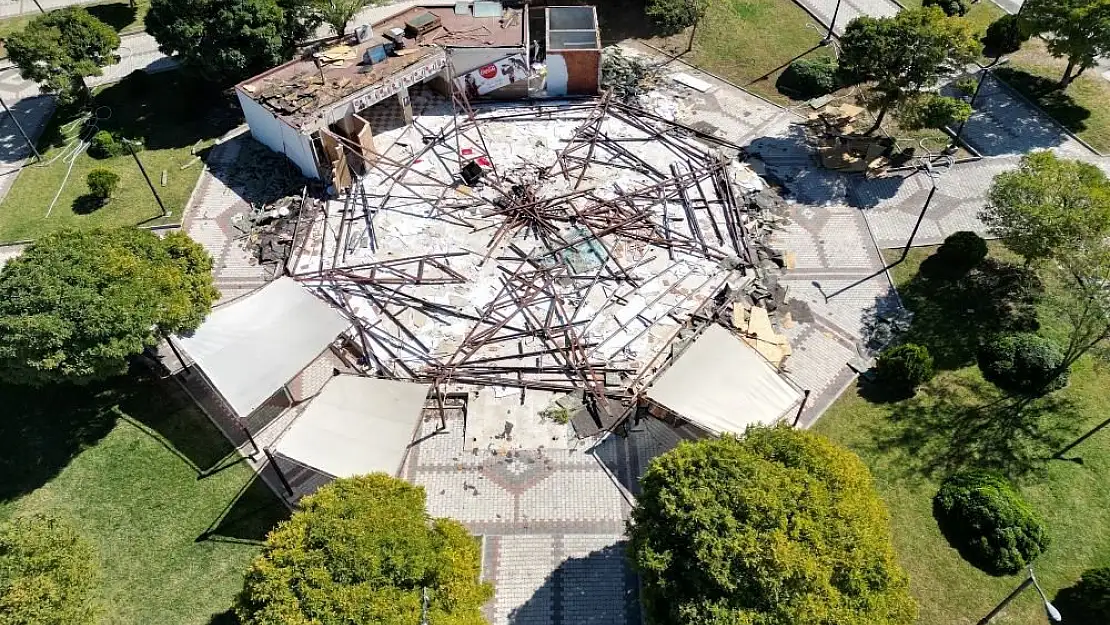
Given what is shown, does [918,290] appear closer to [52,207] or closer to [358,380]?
[358,380]

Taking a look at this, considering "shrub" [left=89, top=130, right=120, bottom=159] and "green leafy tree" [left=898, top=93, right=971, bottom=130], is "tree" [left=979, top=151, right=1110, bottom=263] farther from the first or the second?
"shrub" [left=89, top=130, right=120, bottom=159]

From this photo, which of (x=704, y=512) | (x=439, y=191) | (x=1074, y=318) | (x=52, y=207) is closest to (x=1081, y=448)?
(x=1074, y=318)

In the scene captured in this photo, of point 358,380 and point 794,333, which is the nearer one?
point 358,380

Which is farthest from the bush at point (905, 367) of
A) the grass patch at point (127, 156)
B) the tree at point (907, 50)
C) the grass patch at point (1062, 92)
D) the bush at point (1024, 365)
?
the grass patch at point (127, 156)

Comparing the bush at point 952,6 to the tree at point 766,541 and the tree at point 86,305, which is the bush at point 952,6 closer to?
the tree at point 766,541

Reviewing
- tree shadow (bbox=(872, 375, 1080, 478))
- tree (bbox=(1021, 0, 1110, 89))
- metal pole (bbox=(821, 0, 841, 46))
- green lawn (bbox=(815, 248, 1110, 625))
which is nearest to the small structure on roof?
green lawn (bbox=(815, 248, 1110, 625))

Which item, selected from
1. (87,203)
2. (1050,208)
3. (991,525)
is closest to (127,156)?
(87,203)

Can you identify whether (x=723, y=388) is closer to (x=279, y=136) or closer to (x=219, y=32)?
(x=279, y=136)
